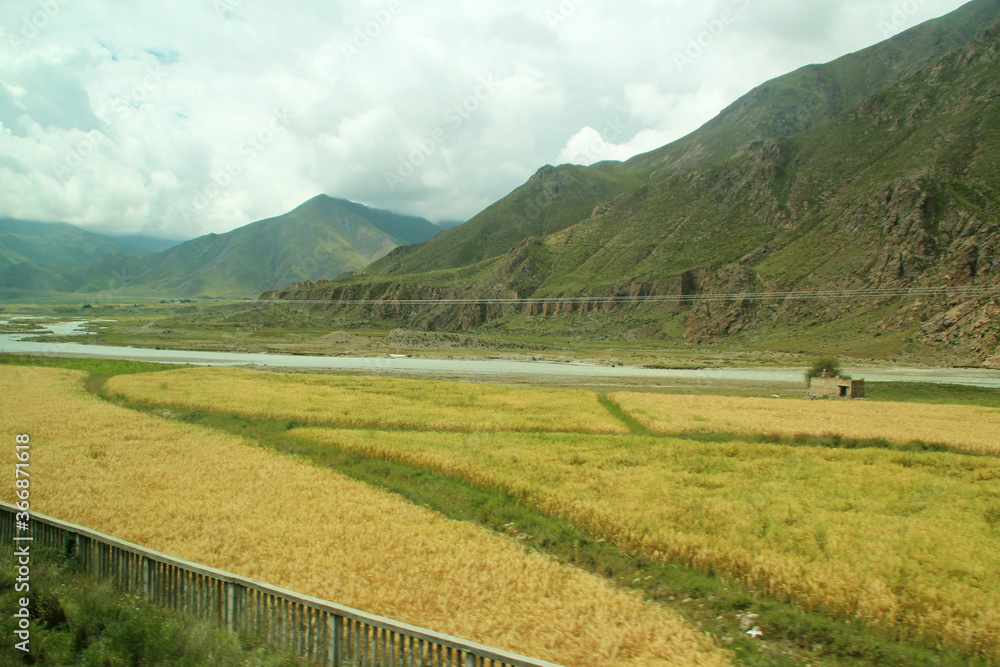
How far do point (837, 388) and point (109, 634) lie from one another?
161 feet

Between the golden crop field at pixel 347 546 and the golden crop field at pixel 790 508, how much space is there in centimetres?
289

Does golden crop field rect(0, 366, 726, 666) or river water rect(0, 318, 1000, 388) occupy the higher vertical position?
golden crop field rect(0, 366, 726, 666)

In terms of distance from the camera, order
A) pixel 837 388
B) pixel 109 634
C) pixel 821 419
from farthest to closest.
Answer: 1. pixel 837 388
2. pixel 821 419
3. pixel 109 634

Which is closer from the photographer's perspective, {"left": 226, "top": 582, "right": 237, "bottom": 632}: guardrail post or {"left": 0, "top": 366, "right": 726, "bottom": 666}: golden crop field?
{"left": 226, "top": 582, "right": 237, "bottom": 632}: guardrail post

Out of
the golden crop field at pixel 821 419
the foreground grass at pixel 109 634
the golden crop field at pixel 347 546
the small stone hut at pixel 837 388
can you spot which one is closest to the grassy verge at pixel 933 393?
the small stone hut at pixel 837 388

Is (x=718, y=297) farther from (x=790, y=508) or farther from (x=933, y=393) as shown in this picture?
(x=790, y=508)

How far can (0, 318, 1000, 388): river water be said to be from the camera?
196 ft

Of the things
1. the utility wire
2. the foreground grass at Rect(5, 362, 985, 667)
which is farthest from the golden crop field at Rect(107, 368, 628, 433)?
the utility wire

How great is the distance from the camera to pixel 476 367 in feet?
230

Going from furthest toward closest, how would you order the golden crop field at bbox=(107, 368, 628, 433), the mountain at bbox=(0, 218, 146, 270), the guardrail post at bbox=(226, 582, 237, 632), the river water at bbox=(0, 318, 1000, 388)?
1. the mountain at bbox=(0, 218, 146, 270)
2. the river water at bbox=(0, 318, 1000, 388)
3. the golden crop field at bbox=(107, 368, 628, 433)
4. the guardrail post at bbox=(226, 582, 237, 632)

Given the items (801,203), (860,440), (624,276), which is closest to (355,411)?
(860,440)

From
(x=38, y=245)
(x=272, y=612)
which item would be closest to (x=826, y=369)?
(x=272, y=612)

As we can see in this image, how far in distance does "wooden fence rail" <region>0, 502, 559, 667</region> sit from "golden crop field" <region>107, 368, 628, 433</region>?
59.8 feet

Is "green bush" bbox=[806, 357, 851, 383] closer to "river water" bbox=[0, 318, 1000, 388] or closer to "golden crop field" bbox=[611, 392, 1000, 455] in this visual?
"river water" bbox=[0, 318, 1000, 388]
